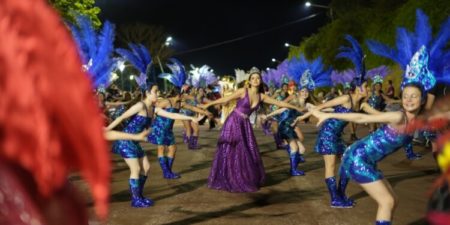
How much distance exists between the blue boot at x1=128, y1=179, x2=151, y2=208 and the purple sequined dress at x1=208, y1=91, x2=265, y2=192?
4.86 feet

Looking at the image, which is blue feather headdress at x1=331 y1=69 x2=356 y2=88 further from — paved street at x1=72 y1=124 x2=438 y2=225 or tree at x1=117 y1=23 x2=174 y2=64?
tree at x1=117 y1=23 x2=174 y2=64

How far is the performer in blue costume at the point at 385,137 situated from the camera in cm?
A: 415

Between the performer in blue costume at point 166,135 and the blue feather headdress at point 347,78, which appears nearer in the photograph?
the performer in blue costume at point 166,135

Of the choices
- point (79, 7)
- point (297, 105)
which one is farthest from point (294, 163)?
point (79, 7)

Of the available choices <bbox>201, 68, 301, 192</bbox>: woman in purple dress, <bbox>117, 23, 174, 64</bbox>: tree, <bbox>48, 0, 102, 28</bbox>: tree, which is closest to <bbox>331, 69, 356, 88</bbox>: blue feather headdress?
<bbox>201, 68, 301, 192</bbox>: woman in purple dress

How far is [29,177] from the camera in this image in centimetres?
159

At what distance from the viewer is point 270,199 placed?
6.80 meters

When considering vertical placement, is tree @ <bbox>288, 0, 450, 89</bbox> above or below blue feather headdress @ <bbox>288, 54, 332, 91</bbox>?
above

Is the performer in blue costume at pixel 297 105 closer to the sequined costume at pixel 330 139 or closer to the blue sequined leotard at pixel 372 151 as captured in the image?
the sequined costume at pixel 330 139

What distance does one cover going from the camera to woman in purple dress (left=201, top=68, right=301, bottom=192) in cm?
736

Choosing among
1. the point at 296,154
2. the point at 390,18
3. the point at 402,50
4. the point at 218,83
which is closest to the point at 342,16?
the point at 390,18

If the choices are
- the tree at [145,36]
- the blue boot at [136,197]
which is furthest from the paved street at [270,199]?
the tree at [145,36]

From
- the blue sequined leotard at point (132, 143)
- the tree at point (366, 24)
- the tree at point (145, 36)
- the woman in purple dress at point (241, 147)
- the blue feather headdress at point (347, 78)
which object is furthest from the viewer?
the tree at point (145, 36)

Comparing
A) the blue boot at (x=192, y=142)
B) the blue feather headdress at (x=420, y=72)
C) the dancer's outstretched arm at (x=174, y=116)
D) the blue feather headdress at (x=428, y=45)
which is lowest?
the blue boot at (x=192, y=142)
